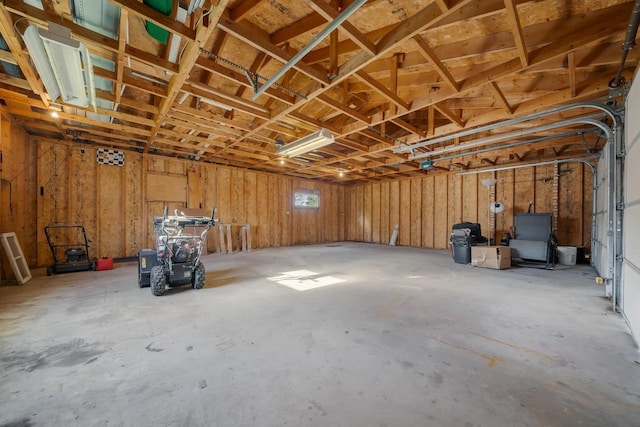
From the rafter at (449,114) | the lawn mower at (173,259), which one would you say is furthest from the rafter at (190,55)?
the rafter at (449,114)

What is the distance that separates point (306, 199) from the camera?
36.2 feet

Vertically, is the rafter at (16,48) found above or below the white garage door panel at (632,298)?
above

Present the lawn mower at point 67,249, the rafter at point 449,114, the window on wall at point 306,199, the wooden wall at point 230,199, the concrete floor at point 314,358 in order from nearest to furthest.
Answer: the concrete floor at point 314,358 < the rafter at point 449,114 < the lawn mower at point 67,249 < the wooden wall at point 230,199 < the window on wall at point 306,199

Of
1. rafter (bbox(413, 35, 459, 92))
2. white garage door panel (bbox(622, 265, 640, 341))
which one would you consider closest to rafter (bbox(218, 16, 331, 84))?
rafter (bbox(413, 35, 459, 92))

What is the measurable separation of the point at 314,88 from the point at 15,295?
17.8 feet

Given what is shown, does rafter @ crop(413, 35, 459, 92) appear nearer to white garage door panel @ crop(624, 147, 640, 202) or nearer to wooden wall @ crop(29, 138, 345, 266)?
white garage door panel @ crop(624, 147, 640, 202)

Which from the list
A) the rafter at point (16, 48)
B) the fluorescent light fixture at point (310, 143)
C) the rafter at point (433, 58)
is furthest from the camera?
the fluorescent light fixture at point (310, 143)

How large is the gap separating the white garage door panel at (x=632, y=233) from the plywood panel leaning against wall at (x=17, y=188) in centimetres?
905

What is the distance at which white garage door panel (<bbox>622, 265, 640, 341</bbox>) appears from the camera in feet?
7.57

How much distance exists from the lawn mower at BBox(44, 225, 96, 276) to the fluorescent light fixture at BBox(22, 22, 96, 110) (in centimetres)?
350

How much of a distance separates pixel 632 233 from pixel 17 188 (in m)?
9.91

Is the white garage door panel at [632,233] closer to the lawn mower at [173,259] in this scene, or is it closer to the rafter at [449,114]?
the rafter at [449,114]

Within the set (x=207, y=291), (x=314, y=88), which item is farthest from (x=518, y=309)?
(x=207, y=291)

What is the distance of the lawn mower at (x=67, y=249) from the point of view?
493 centimetres
